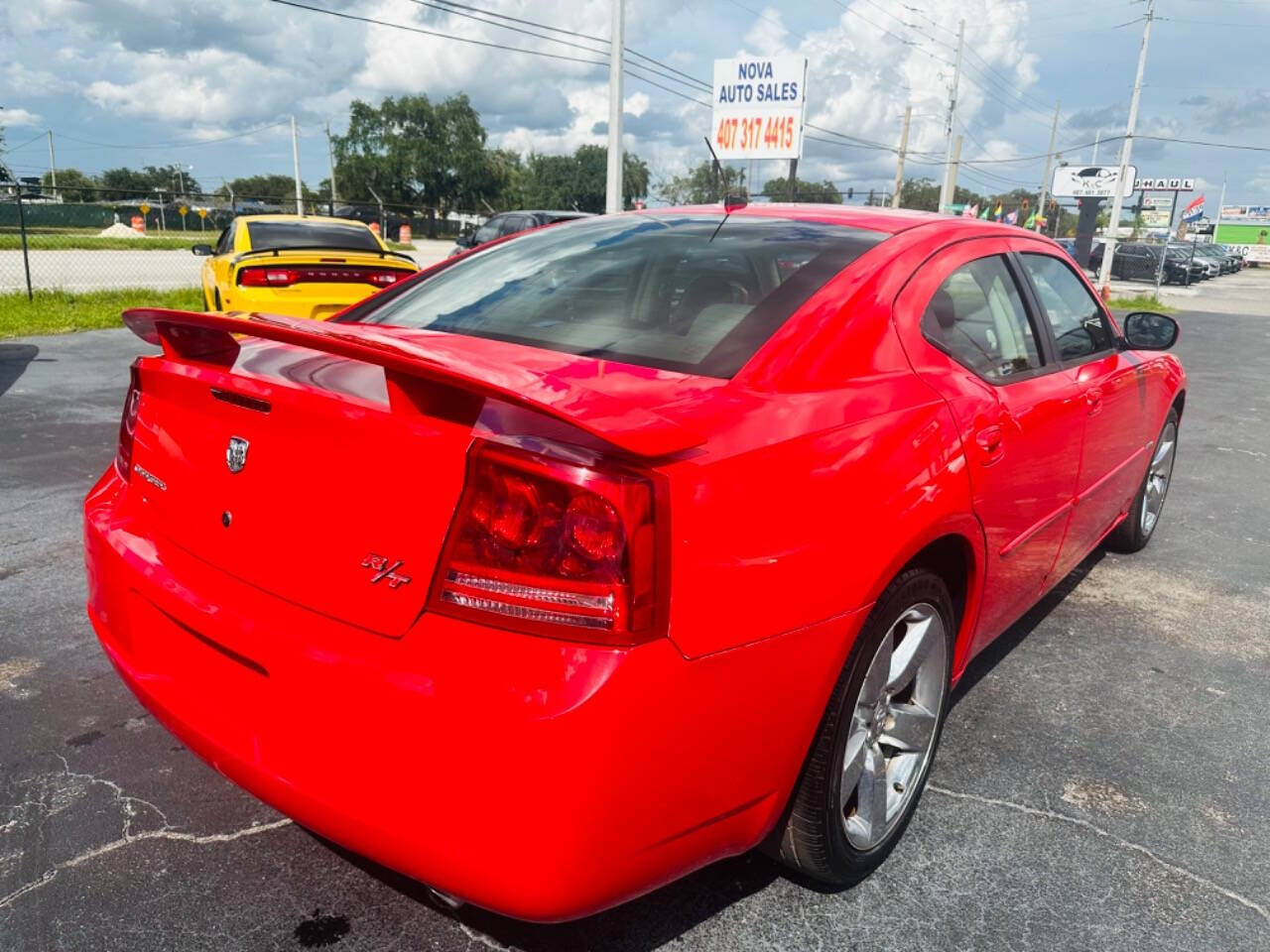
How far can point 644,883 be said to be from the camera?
171 centimetres

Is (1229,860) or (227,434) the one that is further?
(1229,860)

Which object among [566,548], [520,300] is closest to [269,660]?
[566,548]

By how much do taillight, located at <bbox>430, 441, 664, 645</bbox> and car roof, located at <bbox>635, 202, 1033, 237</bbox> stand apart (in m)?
1.53

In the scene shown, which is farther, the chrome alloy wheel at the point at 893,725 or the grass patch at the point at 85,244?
the grass patch at the point at 85,244

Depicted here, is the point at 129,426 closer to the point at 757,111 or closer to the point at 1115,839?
the point at 1115,839

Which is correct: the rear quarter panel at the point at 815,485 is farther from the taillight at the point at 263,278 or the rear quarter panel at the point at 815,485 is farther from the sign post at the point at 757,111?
the sign post at the point at 757,111

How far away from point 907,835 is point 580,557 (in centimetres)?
147

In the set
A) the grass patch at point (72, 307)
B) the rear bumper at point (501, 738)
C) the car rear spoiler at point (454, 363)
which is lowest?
the grass patch at point (72, 307)

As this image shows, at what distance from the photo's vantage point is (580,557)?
1.57m

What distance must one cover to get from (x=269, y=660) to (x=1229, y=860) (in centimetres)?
238

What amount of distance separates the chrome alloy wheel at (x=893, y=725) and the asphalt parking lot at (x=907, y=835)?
17 centimetres

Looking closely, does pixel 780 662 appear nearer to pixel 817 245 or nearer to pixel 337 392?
pixel 337 392

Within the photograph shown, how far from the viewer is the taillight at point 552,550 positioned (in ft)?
5.09

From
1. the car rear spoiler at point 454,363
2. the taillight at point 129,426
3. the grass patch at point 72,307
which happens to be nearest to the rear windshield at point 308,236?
the grass patch at point 72,307
